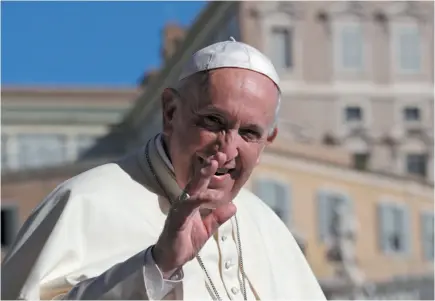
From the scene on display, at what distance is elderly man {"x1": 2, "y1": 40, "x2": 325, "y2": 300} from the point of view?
8.59 ft

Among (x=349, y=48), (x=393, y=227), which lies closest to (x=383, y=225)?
(x=393, y=227)

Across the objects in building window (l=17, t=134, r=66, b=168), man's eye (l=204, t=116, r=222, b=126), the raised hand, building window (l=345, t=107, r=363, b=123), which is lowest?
the raised hand

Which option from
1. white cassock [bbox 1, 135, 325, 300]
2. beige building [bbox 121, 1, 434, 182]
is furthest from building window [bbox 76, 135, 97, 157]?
white cassock [bbox 1, 135, 325, 300]

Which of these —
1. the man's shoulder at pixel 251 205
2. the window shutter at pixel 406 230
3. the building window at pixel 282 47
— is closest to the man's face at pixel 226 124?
the man's shoulder at pixel 251 205

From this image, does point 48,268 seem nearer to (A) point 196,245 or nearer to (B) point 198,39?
(A) point 196,245

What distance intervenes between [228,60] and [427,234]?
26.9 m

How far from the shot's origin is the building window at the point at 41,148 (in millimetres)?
38850

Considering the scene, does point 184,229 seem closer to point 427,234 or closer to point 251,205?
point 251,205

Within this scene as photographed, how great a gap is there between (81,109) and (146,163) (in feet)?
122

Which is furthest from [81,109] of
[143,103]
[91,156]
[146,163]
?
[146,163]

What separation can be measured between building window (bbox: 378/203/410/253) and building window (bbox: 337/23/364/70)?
494cm

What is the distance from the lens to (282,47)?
31797mm

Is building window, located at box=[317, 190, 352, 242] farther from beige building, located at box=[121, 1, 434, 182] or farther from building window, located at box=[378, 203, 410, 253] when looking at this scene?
beige building, located at box=[121, 1, 434, 182]

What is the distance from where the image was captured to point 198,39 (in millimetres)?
31672
